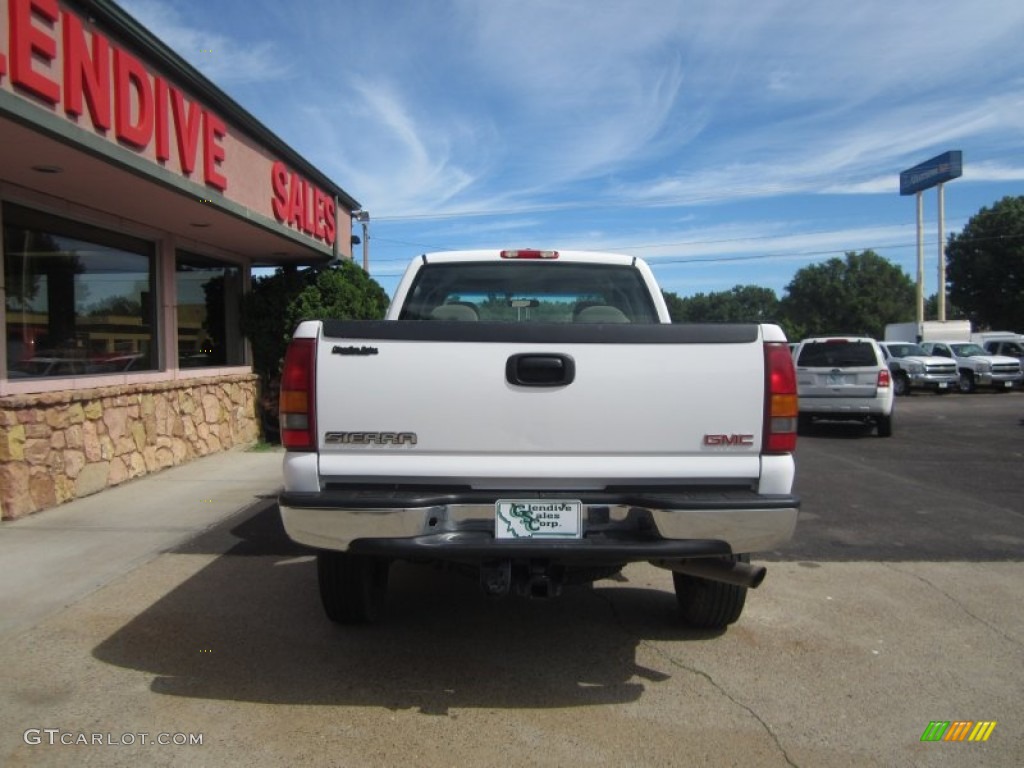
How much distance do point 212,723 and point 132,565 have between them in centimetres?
255

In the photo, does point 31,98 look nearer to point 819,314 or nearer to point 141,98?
point 141,98

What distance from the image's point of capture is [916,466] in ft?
33.2

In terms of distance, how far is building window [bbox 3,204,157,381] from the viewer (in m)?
6.97

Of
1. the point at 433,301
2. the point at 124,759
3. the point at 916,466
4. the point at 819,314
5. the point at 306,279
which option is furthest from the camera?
the point at 819,314

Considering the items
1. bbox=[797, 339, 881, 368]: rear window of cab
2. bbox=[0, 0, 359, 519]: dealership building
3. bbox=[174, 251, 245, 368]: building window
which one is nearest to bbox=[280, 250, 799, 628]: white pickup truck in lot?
bbox=[0, 0, 359, 519]: dealership building

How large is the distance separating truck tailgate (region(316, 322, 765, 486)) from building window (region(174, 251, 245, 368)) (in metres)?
7.55

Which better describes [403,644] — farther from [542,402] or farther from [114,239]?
[114,239]

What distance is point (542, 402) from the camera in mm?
3256

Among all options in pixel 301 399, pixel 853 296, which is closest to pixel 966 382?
pixel 301 399

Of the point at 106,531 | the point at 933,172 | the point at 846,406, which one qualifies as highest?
the point at 933,172

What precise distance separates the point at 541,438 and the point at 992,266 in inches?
2017

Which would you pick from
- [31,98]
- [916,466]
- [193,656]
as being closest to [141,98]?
[31,98]

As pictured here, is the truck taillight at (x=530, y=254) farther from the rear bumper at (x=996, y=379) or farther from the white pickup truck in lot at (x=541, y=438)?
the rear bumper at (x=996, y=379)

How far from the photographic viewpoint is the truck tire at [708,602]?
4047 millimetres
